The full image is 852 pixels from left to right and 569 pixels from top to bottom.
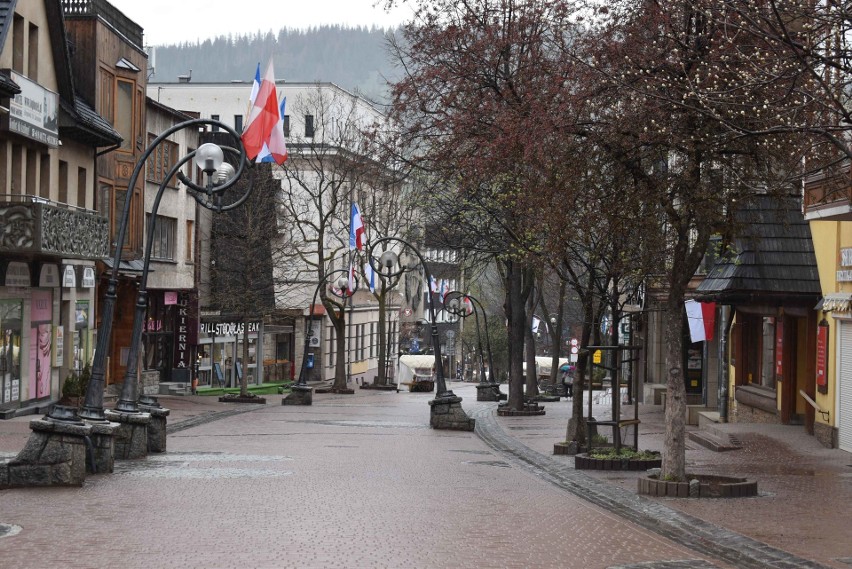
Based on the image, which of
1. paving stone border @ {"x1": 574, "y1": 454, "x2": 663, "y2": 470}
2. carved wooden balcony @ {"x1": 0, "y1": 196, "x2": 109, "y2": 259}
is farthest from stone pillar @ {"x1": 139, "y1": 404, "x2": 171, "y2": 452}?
carved wooden balcony @ {"x1": 0, "y1": 196, "x2": 109, "y2": 259}

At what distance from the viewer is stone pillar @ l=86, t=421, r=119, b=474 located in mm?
18297

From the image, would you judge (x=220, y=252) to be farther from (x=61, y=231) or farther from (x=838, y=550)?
(x=838, y=550)

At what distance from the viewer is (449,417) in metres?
33.1

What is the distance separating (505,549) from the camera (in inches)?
488

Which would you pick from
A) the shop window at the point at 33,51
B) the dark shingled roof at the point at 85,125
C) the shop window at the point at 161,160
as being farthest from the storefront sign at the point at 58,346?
the shop window at the point at 161,160

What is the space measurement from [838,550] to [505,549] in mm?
3237

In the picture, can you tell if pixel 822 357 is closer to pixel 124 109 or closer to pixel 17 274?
pixel 17 274

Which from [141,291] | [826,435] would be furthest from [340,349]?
[141,291]

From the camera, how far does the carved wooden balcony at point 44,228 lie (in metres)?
30.2

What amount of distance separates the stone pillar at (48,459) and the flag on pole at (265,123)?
14454 mm

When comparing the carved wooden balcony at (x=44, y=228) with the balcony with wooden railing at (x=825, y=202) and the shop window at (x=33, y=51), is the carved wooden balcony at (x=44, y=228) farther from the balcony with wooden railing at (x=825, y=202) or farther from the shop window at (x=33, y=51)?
the balcony with wooden railing at (x=825, y=202)

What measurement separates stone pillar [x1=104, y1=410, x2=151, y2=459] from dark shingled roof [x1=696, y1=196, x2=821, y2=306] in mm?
13100

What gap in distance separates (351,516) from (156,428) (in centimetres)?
888

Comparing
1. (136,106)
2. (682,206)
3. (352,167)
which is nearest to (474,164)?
(682,206)
